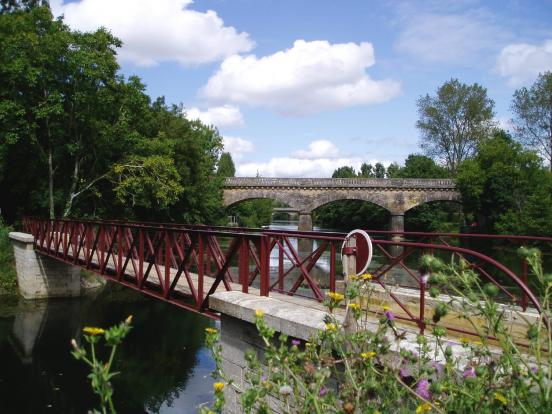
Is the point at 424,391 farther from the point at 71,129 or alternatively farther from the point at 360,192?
the point at 360,192

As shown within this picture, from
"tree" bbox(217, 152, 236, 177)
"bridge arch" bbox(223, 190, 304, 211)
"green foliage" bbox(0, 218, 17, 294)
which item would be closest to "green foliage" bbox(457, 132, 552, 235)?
"bridge arch" bbox(223, 190, 304, 211)

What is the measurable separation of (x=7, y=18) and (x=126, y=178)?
7253 millimetres

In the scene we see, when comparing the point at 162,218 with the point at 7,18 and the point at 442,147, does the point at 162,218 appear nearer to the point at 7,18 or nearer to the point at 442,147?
the point at 7,18

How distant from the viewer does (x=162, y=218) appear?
25.5 metres

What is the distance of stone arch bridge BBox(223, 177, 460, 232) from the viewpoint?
38.8 meters

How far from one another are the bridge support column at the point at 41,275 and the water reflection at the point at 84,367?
0.50 m

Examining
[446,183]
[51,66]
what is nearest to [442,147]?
[446,183]

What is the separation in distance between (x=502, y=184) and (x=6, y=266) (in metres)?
29.5

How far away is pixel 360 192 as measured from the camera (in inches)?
1554

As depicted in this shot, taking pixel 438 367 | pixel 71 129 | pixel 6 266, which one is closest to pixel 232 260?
pixel 438 367

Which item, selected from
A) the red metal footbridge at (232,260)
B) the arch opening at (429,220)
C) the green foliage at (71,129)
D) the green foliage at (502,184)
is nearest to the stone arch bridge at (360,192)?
the green foliage at (502,184)

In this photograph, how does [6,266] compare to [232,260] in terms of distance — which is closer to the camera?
[232,260]

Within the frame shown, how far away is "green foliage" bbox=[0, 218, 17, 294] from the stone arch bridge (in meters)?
22.4

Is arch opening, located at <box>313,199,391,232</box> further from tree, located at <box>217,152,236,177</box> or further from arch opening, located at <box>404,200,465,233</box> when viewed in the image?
tree, located at <box>217,152,236,177</box>
